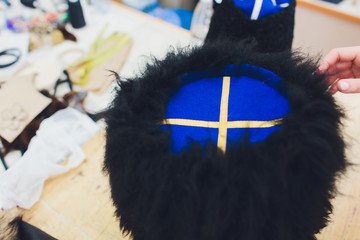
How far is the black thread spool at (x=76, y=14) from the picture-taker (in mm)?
907

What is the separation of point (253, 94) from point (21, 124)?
1.87 ft

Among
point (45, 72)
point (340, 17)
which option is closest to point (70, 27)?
point (45, 72)

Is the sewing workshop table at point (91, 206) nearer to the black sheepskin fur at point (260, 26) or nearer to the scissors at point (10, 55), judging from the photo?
the black sheepskin fur at point (260, 26)

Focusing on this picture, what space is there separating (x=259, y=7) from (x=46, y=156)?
0.57 meters

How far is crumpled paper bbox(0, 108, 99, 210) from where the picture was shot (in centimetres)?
50

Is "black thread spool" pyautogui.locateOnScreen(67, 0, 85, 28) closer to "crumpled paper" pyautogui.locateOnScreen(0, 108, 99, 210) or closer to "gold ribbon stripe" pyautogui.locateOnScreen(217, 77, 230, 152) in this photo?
"crumpled paper" pyautogui.locateOnScreen(0, 108, 99, 210)

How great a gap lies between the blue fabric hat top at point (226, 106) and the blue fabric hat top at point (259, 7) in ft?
0.81

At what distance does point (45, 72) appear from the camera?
766 mm

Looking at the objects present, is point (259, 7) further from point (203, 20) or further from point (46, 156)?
point (46, 156)

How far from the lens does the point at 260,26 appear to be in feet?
1.66

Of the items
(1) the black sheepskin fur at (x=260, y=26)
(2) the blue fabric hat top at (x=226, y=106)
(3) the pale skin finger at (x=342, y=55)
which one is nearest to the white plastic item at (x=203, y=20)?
(1) the black sheepskin fur at (x=260, y=26)

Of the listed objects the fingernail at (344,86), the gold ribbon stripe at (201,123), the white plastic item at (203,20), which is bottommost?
the white plastic item at (203,20)

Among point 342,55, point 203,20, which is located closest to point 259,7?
point 342,55

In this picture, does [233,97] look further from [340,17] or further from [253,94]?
[340,17]
